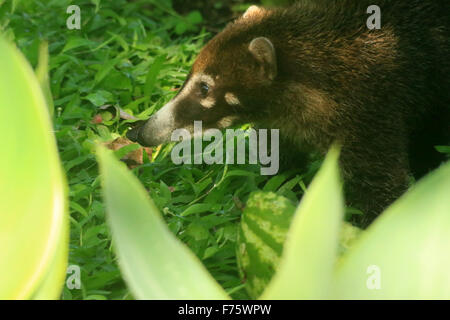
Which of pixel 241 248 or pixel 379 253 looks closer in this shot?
pixel 379 253

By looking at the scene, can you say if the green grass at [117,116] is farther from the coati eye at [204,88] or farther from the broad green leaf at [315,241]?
the broad green leaf at [315,241]

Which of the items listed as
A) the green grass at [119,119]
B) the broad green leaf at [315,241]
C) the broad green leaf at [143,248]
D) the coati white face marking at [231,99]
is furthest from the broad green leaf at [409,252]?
the coati white face marking at [231,99]

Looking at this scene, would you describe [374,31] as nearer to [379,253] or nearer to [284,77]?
[284,77]

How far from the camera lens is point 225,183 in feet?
11.0

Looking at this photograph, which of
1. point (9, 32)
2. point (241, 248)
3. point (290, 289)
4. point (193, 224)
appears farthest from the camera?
point (9, 32)

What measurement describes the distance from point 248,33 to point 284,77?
10.4 inches

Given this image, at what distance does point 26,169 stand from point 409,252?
740mm

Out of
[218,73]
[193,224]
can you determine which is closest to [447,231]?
[193,224]

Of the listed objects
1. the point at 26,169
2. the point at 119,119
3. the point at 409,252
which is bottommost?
the point at 409,252

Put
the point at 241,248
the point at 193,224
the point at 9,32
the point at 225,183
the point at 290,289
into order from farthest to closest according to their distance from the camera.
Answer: the point at 9,32, the point at 225,183, the point at 193,224, the point at 241,248, the point at 290,289

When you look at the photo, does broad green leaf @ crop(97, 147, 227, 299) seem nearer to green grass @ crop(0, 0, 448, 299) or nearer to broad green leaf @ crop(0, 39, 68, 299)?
broad green leaf @ crop(0, 39, 68, 299)

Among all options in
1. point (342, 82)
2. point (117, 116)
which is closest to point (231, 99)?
point (342, 82)

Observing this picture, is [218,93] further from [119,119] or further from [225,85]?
[119,119]

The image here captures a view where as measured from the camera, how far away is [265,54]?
3.01 meters
